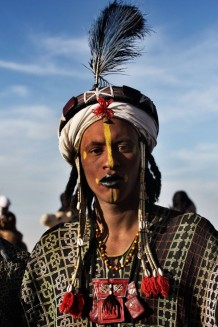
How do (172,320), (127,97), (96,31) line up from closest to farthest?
1. (172,320)
2. (127,97)
3. (96,31)

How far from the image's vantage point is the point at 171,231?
17.6 ft

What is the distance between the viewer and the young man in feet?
16.9

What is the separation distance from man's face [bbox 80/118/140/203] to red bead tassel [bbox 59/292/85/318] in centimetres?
68

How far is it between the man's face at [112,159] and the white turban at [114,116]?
0.14 ft

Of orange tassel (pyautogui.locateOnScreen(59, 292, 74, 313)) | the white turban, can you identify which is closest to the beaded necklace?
orange tassel (pyautogui.locateOnScreen(59, 292, 74, 313))

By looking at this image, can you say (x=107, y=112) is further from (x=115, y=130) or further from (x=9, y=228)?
(x=9, y=228)

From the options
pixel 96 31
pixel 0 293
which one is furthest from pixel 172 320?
pixel 96 31

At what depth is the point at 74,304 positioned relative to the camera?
5242 mm

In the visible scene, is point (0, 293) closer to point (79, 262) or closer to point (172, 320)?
point (79, 262)

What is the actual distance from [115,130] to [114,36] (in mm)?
857

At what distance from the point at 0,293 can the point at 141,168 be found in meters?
1.49

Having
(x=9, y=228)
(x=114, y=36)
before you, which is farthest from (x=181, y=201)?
(x=114, y=36)

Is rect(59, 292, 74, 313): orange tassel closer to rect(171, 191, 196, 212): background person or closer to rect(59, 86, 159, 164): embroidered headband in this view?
rect(59, 86, 159, 164): embroidered headband

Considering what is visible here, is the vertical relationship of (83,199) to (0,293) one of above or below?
above
